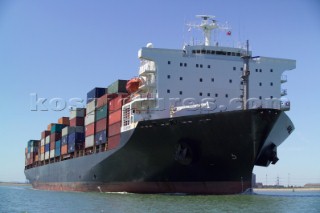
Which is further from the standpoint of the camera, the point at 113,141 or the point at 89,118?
the point at 89,118

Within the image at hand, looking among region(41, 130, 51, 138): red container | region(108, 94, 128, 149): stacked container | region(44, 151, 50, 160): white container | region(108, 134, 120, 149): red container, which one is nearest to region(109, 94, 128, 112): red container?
region(108, 94, 128, 149): stacked container

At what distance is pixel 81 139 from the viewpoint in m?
40.4

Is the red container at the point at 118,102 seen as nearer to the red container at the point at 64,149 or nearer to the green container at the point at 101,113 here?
the green container at the point at 101,113

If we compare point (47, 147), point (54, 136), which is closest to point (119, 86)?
point (54, 136)

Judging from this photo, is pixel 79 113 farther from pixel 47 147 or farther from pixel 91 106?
pixel 47 147

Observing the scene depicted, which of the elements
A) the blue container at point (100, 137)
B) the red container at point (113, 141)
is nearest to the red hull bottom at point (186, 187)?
the red container at point (113, 141)

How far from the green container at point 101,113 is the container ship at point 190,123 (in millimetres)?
70

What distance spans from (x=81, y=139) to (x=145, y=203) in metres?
18.5

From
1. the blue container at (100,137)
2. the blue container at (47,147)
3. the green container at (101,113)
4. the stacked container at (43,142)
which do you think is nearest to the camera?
the blue container at (100,137)

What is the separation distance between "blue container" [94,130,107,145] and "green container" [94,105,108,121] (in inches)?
44.4

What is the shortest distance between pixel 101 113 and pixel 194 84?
837 centimetres

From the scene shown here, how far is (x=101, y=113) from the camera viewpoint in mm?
34969

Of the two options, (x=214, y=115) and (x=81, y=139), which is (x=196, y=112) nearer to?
(x=214, y=115)

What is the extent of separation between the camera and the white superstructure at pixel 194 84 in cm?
2908
